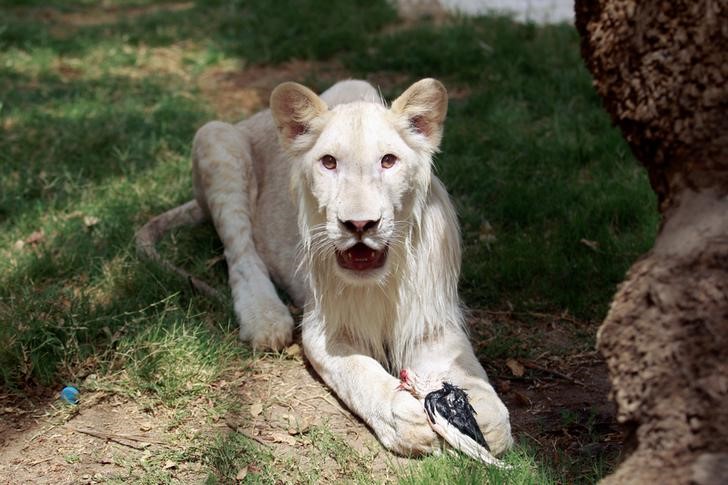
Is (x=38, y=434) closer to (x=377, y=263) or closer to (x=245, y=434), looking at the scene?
(x=245, y=434)

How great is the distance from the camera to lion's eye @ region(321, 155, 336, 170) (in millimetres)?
3750

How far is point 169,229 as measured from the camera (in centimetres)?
555

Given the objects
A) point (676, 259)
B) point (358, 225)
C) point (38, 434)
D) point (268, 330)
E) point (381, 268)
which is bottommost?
point (38, 434)

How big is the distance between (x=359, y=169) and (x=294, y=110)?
0.51 m

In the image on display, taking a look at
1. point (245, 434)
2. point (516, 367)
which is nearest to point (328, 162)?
point (245, 434)

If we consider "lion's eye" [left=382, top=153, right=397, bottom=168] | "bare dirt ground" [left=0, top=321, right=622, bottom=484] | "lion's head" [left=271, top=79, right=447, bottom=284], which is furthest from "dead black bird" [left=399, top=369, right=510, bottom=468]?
"lion's eye" [left=382, top=153, right=397, bottom=168]

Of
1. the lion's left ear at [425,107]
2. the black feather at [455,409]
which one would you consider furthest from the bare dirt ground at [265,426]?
the lion's left ear at [425,107]

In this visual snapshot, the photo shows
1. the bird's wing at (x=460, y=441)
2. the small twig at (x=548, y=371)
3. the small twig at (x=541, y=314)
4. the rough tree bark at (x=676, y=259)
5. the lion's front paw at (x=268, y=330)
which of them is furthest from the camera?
the small twig at (x=541, y=314)

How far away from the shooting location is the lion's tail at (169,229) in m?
4.85

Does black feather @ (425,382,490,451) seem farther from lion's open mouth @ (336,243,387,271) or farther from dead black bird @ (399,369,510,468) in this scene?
lion's open mouth @ (336,243,387,271)

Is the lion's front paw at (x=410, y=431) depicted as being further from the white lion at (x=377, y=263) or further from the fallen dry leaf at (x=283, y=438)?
the fallen dry leaf at (x=283, y=438)

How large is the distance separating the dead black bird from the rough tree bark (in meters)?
0.77

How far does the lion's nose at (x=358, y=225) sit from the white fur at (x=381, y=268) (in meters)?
0.02

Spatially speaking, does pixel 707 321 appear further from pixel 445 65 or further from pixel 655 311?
pixel 445 65
